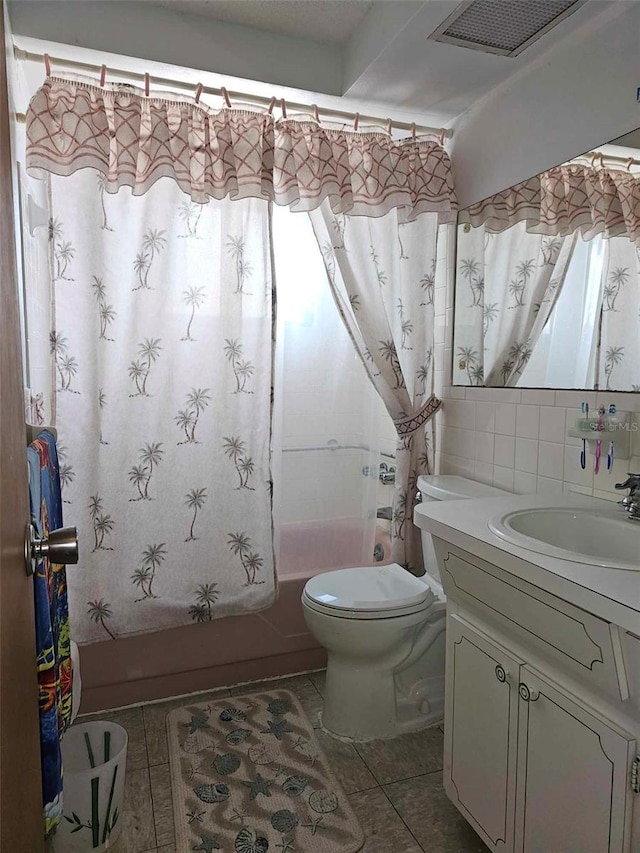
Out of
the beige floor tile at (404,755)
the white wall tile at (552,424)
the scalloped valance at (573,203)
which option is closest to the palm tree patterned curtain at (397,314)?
the scalloped valance at (573,203)

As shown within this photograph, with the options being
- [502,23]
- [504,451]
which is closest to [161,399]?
[504,451]

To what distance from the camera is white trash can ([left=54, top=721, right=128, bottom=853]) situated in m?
1.41

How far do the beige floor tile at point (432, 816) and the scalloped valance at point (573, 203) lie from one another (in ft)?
5.58

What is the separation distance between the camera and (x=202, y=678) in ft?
7.32

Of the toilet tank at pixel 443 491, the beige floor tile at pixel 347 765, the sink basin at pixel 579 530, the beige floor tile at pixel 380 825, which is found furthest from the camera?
the toilet tank at pixel 443 491

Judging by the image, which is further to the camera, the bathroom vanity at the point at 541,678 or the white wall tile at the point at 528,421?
the white wall tile at the point at 528,421

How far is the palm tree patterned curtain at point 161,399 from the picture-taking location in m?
1.93

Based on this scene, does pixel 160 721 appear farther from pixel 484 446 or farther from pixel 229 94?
pixel 229 94

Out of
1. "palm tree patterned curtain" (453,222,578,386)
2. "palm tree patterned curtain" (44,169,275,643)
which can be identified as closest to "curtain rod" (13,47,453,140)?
"palm tree patterned curtain" (44,169,275,643)

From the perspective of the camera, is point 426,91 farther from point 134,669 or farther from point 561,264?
point 134,669

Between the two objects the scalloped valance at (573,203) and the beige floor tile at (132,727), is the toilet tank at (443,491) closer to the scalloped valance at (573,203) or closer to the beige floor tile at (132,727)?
the scalloped valance at (573,203)

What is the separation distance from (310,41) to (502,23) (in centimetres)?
70

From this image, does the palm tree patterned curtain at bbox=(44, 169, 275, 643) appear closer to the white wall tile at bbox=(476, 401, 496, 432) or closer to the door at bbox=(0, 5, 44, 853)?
the white wall tile at bbox=(476, 401, 496, 432)

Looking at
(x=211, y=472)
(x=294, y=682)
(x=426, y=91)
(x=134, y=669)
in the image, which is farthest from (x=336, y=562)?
(x=426, y=91)
